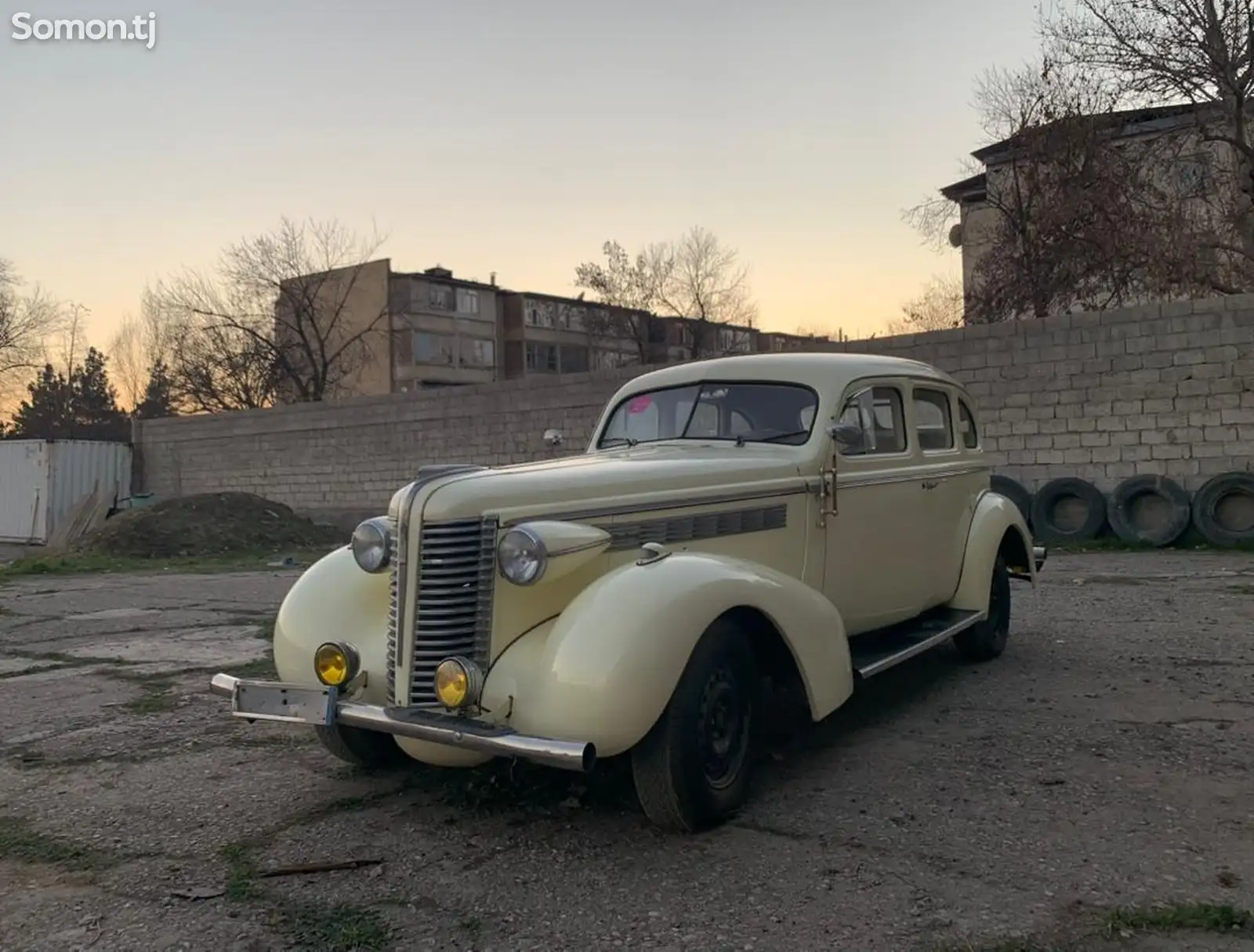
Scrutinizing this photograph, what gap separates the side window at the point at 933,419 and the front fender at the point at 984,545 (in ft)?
1.71

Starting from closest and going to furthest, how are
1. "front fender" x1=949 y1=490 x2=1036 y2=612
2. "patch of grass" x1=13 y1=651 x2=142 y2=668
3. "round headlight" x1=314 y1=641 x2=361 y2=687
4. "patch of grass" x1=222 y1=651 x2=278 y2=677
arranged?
1. "round headlight" x1=314 y1=641 x2=361 y2=687
2. "front fender" x1=949 y1=490 x2=1036 y2=612
3. "patch of grass" x1=222 y1=651 x2=278 y2=677
4. "patch of grass" x1=13 y1=651 x2=142 y2=668

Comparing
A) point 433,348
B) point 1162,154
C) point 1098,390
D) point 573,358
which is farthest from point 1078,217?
point 573,358

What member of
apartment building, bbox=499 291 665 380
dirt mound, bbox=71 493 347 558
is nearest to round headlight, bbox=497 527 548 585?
dirt mound, bbox=71 493 347 558

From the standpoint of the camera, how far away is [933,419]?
5.86m

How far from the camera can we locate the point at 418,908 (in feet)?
9.79

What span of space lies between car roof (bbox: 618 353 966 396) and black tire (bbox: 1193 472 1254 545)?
26.5 ft

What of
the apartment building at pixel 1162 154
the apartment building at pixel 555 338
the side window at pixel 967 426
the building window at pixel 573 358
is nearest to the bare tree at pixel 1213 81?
the apartment building at pixel 1162 154

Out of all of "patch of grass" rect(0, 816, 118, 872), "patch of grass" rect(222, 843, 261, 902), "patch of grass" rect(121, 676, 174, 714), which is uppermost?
"patch of grass" rect(222, 843, 261, 902)

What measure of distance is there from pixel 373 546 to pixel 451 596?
2.01ft

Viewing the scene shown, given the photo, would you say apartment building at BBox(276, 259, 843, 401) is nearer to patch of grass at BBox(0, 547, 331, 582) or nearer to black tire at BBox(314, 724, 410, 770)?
patch of grass at BBox(0, 547, 331, 582)

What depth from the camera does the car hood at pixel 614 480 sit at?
358 cm

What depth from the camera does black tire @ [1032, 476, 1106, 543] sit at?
1253cm

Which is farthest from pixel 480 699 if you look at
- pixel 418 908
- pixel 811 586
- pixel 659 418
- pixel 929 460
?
pixel 929 460

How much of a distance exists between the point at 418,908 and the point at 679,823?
91 centimetres
